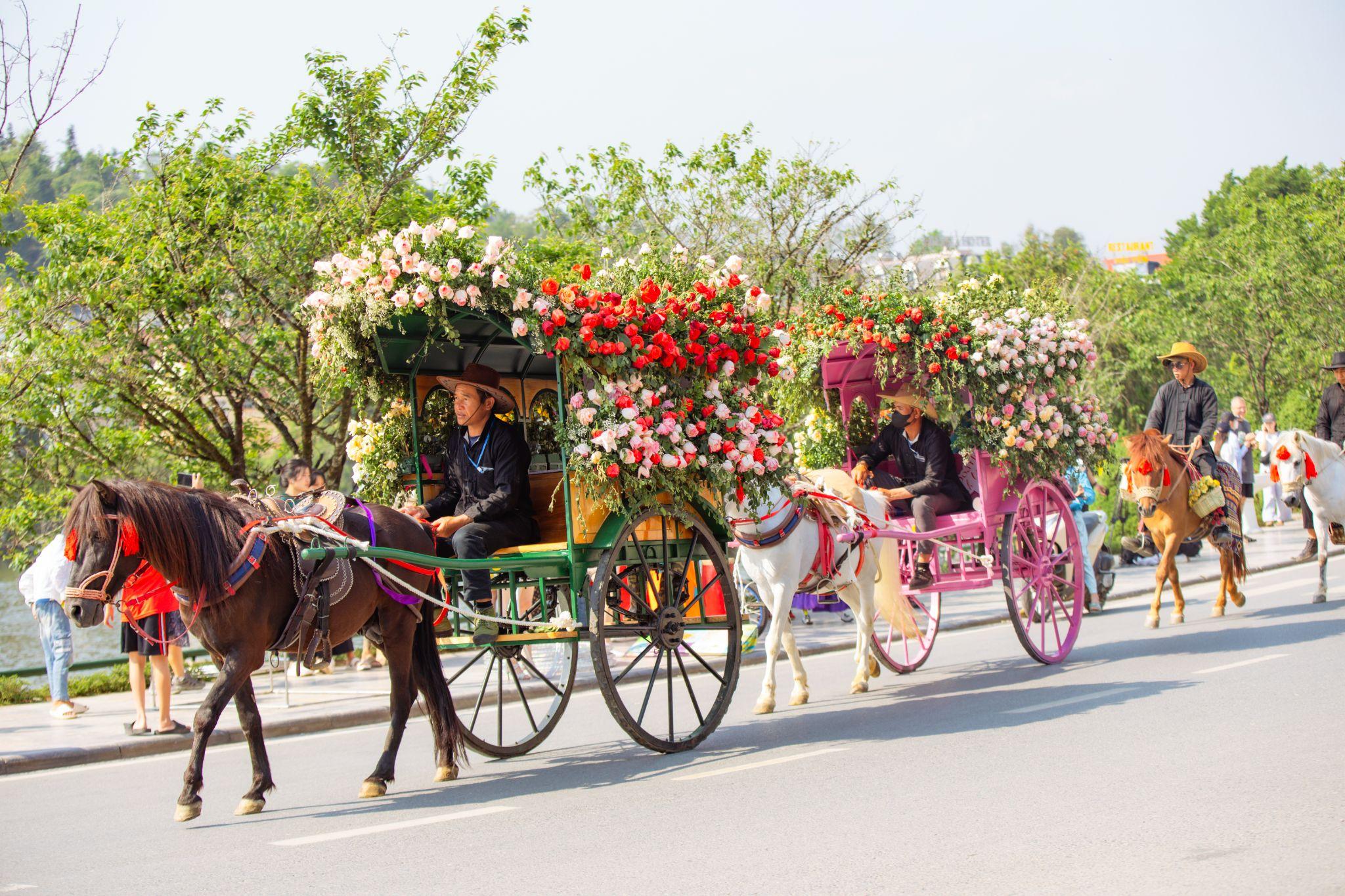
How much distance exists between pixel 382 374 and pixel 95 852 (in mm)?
3776

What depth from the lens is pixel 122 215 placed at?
45.3 feet

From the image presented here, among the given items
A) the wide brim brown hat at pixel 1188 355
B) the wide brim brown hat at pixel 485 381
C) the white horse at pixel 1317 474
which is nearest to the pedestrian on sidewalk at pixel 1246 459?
the white horse at pixel 1317 474

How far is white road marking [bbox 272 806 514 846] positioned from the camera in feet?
20.8

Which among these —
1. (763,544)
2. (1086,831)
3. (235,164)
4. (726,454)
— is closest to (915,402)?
(763,544)

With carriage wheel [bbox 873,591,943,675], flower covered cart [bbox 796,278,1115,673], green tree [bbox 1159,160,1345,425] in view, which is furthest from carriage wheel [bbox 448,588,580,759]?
green tree [bbox 1159,160,1345,425]

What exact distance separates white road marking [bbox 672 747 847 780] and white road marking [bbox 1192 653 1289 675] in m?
3.75

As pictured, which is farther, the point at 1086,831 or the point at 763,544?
the point at 763,544

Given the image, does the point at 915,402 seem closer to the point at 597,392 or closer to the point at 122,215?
the point at 597,392

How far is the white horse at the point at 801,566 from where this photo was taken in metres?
9.46

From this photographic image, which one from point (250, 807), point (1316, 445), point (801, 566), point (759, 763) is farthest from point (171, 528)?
point (1316, 445)

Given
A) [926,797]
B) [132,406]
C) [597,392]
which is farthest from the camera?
[132,406]

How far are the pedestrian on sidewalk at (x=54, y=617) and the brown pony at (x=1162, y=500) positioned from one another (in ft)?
35.1

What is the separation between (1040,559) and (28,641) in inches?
698

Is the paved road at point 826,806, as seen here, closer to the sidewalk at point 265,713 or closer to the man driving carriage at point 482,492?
the sidewalk at point 265,713
